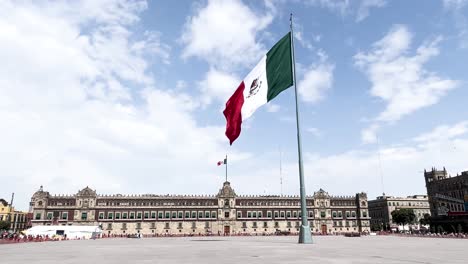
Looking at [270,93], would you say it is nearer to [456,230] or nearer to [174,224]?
[456,230]

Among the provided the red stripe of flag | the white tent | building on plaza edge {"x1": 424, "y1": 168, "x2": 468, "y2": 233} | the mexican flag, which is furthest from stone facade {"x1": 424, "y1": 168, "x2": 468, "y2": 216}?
the mexican flag

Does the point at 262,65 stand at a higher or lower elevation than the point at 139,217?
higher

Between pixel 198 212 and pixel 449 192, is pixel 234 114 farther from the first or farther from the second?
pixel 449 192

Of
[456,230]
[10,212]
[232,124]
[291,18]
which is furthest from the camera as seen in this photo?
[10,212]

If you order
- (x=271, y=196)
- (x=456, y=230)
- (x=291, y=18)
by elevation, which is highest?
(x=291, y=18)

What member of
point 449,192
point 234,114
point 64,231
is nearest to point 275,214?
point 64,231

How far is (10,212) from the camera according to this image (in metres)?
118

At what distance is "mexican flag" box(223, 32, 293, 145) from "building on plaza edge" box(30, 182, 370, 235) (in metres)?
71.3

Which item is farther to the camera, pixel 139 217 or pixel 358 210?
pixel 358 210

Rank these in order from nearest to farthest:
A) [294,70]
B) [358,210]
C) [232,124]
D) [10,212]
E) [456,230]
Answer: [294,70] → [232,124] → [456,230] → [358,210] → [10,212]

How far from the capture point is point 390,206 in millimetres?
134375

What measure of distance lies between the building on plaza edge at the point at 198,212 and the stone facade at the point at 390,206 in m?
35.9

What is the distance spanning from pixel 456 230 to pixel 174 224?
63612 millimetres

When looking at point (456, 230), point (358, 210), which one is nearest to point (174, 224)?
point (358, 210)
